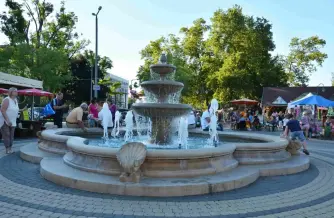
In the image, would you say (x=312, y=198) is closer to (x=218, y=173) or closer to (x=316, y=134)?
(x=218, y=173)

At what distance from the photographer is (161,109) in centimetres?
873

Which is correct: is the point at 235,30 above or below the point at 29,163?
above

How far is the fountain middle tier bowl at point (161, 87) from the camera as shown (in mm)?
9448

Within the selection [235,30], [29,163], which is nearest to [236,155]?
[29,163]

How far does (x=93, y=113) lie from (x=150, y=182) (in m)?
9.01

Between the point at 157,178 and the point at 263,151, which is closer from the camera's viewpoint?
the point at 157,178

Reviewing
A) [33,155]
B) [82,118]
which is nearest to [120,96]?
[82,118]

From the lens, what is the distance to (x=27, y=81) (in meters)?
21.7

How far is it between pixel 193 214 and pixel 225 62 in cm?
3884

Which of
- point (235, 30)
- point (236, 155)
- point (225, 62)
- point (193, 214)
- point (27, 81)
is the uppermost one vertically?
point (235, 30)

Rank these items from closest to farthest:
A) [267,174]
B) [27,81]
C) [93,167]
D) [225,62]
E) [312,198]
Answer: [312,198]
[93,167]
[267,174]
[27,81]
[225,62]

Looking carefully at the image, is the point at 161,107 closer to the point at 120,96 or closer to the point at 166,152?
the point at 166,152

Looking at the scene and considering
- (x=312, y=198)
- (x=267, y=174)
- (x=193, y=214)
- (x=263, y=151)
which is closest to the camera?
(x=193, y=214)

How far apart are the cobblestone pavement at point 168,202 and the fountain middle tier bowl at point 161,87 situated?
3.97 meters
